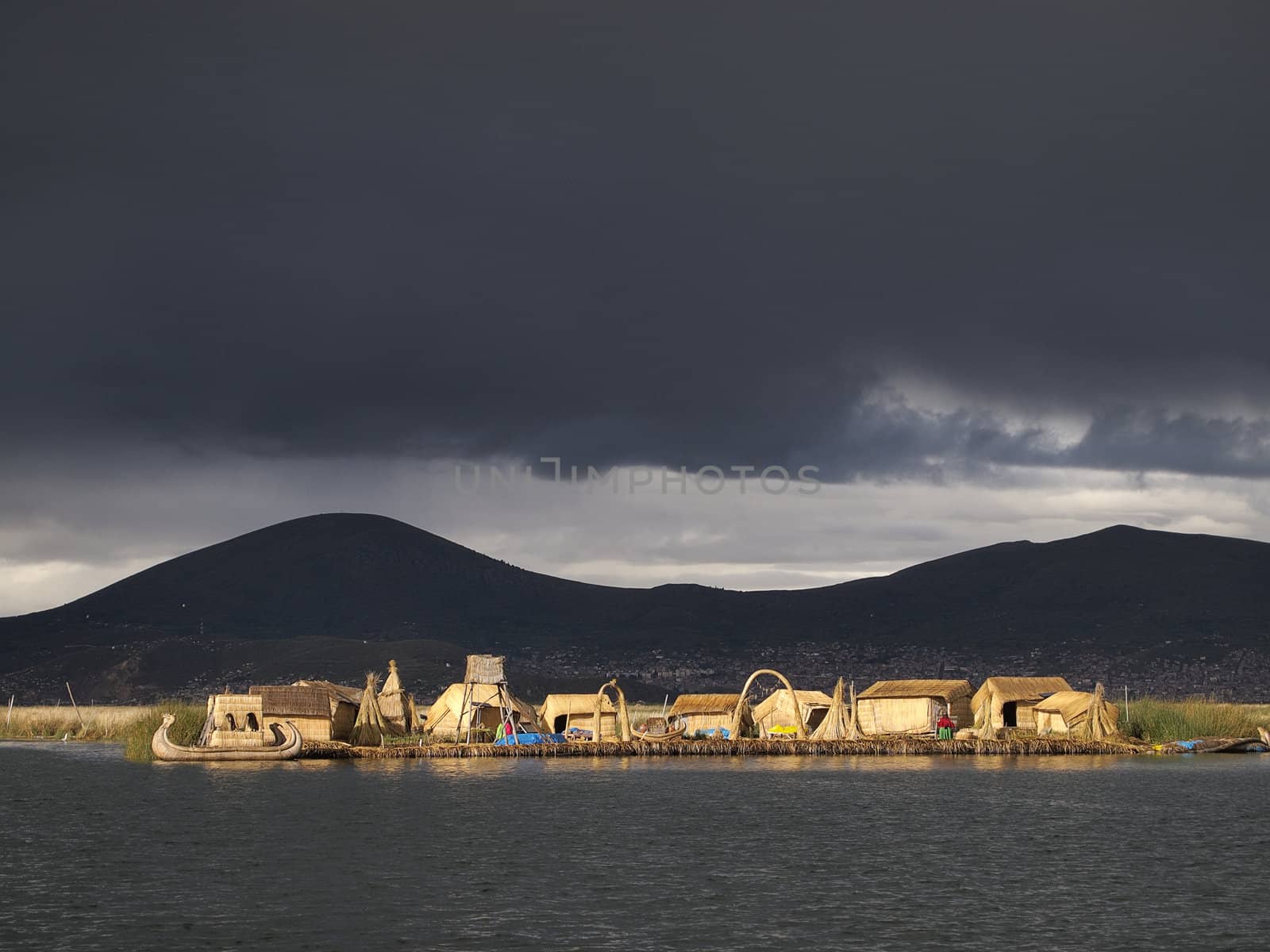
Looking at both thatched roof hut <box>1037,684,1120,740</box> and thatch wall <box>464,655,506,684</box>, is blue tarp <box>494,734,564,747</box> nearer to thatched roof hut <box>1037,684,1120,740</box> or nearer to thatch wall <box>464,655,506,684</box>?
thatch wall <box>464,655,506,684</box>

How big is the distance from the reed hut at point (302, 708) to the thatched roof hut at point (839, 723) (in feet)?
81.7

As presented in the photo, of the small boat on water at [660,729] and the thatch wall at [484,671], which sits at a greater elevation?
the thatch wall at [484,671]

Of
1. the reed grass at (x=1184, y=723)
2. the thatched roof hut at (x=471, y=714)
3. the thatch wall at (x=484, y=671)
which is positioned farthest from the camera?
the reed grass at (x=1184, y=723)

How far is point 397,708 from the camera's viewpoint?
271 ft

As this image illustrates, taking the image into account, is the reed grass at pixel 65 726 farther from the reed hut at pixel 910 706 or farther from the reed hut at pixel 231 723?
the reed hut at pixel 910 706

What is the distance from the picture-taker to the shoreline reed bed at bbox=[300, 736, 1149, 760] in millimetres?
72562

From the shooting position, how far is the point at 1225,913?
98.6 ft

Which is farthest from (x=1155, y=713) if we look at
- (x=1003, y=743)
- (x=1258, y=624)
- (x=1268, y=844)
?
(x=1258, y=624)

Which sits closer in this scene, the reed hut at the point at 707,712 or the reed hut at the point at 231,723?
the reed hut at the point at 231,723

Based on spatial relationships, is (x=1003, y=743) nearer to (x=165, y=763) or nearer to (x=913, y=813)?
(x=913, y=813)

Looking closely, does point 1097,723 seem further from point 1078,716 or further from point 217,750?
point 217,750

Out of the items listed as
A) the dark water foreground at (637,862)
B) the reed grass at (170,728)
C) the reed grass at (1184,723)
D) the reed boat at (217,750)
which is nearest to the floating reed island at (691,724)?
the reed boat at (217,750)

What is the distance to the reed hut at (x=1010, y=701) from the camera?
263 ft

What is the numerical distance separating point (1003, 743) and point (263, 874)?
4810 centimetres
